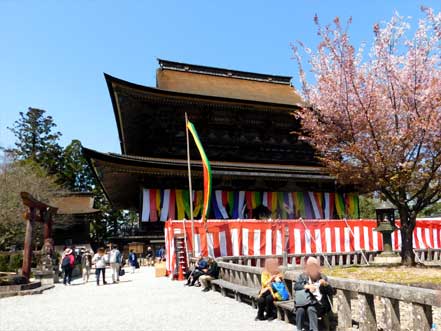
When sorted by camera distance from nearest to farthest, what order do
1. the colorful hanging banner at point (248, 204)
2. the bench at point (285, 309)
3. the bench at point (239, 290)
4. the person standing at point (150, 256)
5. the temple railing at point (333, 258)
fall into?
the bench at point (285, 309), the bench at point (239, 290), the temple railing at point (333, 258), the colorful hanging banner at point (248, 204), the person standing at point (150, 256)

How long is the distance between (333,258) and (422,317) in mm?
11373

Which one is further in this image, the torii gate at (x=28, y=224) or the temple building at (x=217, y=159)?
the temple building at (x=217, y=159)

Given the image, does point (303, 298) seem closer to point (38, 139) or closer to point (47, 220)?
point (47, 220)

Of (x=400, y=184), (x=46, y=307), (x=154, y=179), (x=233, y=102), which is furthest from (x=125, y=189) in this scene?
(x=400, y=184)

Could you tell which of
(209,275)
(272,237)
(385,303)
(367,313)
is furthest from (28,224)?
(385,303)

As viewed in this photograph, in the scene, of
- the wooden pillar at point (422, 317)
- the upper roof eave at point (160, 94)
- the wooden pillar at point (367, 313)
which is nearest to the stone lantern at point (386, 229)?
the upper roof eave at point (160, 94)

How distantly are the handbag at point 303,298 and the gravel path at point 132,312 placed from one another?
88 centimetres

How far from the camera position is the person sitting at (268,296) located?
7.46m

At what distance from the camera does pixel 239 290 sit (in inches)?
360

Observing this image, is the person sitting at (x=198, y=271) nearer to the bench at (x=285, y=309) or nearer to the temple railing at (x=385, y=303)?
the bench at (x=285, y=309)

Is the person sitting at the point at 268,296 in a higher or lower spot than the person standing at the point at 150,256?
higher

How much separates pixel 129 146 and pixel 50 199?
1458cm

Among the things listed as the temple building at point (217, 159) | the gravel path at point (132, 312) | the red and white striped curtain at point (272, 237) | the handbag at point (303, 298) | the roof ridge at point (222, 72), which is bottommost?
the gravel path at point (132, 312)

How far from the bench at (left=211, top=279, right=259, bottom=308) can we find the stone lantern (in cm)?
747
